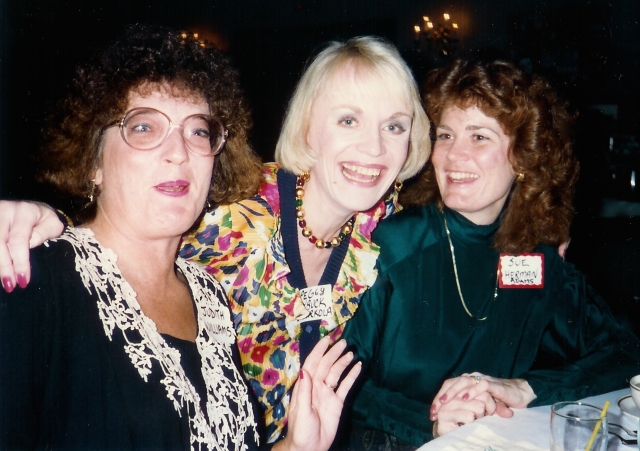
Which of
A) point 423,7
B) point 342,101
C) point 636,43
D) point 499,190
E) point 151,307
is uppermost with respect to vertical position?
point 423,7

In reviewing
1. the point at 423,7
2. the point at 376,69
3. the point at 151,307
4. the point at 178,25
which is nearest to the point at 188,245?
the point at 151,307

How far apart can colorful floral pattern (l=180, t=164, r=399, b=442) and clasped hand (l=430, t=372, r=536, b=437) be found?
606mm

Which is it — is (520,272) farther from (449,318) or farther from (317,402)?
(317,402)

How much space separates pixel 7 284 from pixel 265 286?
3.66ft

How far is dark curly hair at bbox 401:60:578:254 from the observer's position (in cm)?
226

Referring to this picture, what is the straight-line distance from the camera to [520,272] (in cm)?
238

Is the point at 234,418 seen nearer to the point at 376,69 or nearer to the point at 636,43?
the point at 376,69

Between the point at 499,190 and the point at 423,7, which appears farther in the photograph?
the point at 423,7

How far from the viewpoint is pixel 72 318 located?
1.25 metres

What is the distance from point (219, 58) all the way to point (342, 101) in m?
0.58

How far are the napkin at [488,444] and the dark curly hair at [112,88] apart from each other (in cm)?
127

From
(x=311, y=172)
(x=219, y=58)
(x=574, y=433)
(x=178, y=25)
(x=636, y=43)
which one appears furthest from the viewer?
(x=178, y=25)

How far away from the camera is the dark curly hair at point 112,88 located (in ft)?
4.99

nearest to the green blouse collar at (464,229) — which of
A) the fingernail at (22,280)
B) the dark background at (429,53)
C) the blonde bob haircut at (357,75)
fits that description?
the blonde bob haircut at (357,75)
